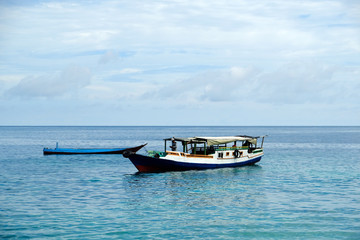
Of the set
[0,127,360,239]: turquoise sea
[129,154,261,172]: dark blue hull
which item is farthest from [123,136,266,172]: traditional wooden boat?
[0,127,360,239]: turquoise sea

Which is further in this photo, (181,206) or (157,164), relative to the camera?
(157,164)

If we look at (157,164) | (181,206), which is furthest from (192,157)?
(181,206)

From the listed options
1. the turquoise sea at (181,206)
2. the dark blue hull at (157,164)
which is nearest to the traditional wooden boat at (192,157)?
the dark blue hull at (157,164)

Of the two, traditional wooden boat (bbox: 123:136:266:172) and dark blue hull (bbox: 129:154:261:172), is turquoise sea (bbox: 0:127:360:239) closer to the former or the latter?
dark blue hull (bbox: 129:154:261:172)

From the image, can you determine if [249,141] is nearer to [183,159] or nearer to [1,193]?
[183,159]

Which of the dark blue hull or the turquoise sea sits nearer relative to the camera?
the turquoise sea

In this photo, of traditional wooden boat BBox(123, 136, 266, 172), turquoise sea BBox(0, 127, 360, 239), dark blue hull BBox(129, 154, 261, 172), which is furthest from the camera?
traditional wooden boat BBox(123, 136, 266, 172)

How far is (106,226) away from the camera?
21.2 meters

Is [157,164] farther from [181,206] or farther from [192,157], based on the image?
[181,206]

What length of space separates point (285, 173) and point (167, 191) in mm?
17833

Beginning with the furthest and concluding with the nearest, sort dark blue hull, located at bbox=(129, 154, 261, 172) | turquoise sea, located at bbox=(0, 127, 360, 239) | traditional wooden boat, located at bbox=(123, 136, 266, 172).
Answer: traditional wooden boat, located at bbox=(123, 136, 266, 172) → dark blue hull, located at bbox=(129, 154, 261, 172) → turquoise sea, located at bbox=(0, 127, 360, 239)

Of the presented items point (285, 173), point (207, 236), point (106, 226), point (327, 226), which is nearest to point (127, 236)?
point (106, 226)

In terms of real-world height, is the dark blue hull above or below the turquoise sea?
above

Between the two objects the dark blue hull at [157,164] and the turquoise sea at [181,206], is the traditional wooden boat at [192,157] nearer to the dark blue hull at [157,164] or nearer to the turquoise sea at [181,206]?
the dark blue hull at [157,164]
